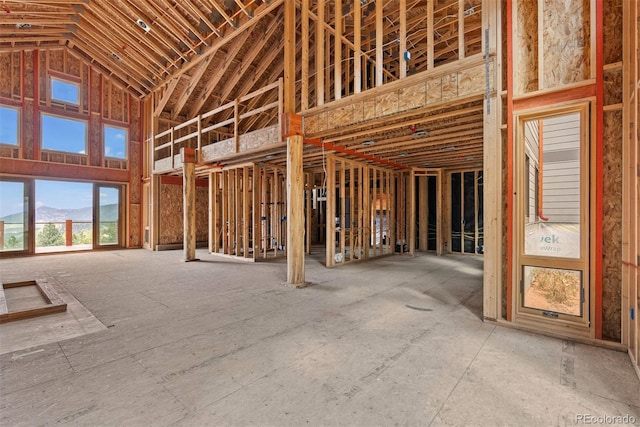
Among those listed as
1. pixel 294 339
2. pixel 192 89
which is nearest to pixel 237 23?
pixel 192 89

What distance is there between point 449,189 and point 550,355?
24.9 feet

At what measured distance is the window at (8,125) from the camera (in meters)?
8.96

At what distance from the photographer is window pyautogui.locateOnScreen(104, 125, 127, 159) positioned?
1102cm

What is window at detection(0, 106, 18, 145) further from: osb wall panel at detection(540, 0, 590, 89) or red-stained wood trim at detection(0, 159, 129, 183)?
osb wall panel at detection(540, 0, 590, 89)

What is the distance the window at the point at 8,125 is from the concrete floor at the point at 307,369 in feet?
26.8

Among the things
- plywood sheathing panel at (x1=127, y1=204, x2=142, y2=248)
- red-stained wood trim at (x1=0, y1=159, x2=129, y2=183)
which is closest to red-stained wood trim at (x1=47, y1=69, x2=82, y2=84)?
red-stained wood trim at (x1=0, y1=159, x2=129, y2=183)

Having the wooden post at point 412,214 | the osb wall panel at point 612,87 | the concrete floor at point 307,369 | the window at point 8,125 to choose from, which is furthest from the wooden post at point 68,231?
the osb wall panel at point 612,87

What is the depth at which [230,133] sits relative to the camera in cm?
1194

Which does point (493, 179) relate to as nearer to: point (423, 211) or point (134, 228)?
point (423, 211)

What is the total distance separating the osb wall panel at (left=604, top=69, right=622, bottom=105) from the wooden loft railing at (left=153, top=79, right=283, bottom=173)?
465cm

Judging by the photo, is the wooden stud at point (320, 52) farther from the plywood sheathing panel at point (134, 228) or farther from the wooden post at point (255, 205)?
the plywood sheathing panel at point (134, 228)

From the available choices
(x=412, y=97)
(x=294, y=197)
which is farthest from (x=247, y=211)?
(x=412, y=97)

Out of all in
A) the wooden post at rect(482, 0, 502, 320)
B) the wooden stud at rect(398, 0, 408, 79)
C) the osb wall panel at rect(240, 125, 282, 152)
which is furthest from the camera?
the osb wall panel at rect(240, 125, 282, 152)

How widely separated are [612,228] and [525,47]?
2.21 m
